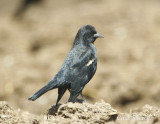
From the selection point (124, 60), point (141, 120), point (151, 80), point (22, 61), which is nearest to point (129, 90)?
point (151, 80)

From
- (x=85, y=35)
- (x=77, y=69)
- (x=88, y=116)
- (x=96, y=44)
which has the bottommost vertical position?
(x=88, y=116)

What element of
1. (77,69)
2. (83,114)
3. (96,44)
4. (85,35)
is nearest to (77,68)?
(77,69)

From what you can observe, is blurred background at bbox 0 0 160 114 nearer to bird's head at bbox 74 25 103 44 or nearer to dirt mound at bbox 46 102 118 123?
bird's head at bbox 74 25 103 44

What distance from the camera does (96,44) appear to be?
46.5 ft

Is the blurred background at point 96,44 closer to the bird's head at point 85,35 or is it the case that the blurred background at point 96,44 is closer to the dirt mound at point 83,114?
the bird's head at point 85,35

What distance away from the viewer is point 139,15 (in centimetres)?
1561

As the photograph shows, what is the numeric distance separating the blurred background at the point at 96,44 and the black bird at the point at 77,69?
144 inches

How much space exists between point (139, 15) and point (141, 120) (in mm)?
9849

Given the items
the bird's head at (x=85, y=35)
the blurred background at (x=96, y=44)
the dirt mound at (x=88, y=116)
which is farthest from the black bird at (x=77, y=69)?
Result: the blurred background at (x=96, y=44)

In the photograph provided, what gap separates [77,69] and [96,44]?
7.35 metres

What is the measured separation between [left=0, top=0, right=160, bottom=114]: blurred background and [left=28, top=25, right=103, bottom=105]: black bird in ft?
12.0

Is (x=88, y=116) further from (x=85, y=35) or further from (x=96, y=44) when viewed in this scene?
(x=96, y=44)

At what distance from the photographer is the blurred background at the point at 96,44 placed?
11.7m

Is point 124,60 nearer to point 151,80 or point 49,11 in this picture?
point 151,80
